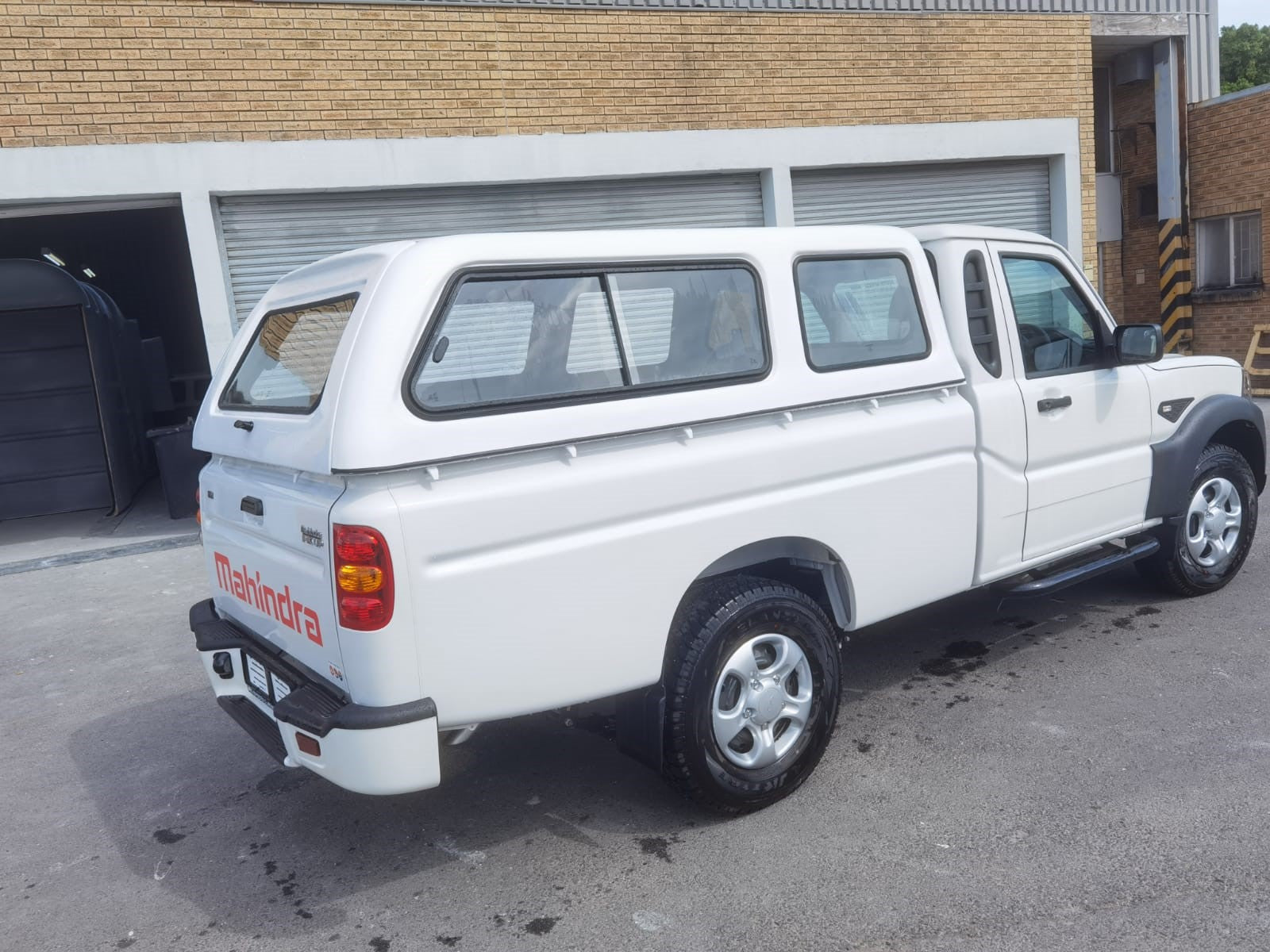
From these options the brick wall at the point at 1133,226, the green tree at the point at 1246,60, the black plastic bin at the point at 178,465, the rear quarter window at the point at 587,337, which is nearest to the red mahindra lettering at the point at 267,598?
the rear quarter window at the point at 587,337

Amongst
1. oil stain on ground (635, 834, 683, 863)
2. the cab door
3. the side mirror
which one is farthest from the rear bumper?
the side mirror

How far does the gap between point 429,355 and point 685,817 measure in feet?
6.17

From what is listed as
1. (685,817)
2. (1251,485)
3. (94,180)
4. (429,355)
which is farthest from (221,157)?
(1251,485)

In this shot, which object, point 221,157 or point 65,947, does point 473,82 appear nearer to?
point 221,157

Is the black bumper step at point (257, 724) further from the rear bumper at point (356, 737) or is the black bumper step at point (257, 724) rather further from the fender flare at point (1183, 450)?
the fender flare at point (1183, 450)

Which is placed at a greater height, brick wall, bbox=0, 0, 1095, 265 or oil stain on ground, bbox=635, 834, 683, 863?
brick wall, bbox=0, 0, 1095, 265

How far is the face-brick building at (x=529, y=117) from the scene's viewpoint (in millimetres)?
8930

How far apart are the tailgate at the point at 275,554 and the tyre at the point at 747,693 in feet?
3.67

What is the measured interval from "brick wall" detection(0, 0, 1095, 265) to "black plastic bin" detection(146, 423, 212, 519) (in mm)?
2880

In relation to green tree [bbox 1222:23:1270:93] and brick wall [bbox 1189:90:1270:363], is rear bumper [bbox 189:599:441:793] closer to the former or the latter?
brick wall [bbox 1189:90:1270:363]

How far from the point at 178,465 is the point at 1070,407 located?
342 inches

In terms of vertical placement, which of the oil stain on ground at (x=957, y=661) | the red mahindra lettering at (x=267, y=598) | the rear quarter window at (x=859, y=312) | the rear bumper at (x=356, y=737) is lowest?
the oil stain on ground at (x=957, y=661)

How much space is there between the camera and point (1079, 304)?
4.94 metres

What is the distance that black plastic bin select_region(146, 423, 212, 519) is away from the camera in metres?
10.3
